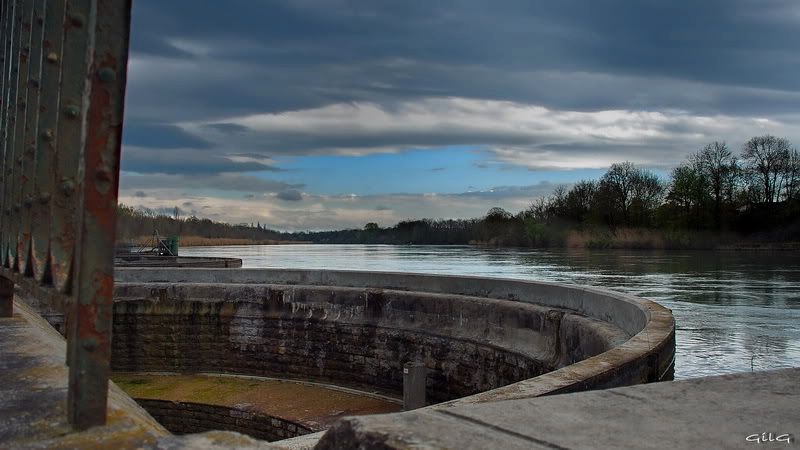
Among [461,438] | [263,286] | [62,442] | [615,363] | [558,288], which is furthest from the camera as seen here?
[263,286]

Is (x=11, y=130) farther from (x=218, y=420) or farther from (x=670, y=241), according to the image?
(x=670, y=241)

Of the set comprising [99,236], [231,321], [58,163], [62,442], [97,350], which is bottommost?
[231,321]

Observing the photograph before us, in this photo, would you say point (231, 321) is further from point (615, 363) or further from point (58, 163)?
point (58, 163)

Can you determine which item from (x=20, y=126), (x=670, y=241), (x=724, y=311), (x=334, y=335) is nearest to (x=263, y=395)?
(x=334, y=335)

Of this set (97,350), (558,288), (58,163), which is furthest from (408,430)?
(558,288)

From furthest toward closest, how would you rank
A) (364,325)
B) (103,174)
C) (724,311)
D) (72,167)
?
(724,311)
(364,325)
(72,167)
(103,174)

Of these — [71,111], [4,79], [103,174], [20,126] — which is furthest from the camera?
[4,79]

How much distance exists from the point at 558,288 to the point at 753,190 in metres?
65.9

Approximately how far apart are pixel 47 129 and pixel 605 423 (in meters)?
2.58

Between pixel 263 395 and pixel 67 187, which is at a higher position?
pixel 67 187

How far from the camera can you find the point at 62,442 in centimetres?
201

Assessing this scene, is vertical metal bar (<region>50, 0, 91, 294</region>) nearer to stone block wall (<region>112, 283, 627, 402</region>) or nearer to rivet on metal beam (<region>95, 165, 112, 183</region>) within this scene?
rivet on metal beam (<region>95, 165, 112, 183</region>)

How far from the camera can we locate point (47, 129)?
10.1ft

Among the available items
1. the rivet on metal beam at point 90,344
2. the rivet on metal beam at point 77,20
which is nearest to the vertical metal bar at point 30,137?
the rivet on metal beam at point 77,20
